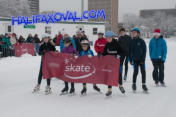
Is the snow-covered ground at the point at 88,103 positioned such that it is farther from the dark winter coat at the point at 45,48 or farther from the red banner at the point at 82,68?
the dark winter coat at the point at 45,48

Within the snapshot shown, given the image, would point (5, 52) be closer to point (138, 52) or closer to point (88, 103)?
point (138, 52)

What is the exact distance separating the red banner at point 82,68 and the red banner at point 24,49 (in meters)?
12.5

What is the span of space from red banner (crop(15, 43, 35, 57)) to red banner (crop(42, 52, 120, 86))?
1251cm

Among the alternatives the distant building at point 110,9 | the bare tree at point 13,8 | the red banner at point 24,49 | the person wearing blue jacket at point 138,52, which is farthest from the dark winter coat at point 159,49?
the distant building at point 110,9

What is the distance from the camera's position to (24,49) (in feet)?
66.7

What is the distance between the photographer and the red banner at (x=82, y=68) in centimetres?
723

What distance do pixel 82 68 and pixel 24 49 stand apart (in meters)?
13.8

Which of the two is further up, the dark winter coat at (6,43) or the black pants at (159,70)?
the dark winter coat at (6,43)

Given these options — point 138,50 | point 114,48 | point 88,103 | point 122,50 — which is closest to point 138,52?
point 138,50

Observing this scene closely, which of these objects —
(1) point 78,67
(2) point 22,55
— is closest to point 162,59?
(1) point 78,67

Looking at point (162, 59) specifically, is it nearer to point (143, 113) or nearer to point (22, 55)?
point (143, 113)

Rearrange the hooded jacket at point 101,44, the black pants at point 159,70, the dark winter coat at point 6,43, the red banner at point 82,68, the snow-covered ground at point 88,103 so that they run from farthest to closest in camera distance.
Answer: the dark winter coat at point 6,43, the hooded jacket at point 101,44, the black pants at point 159,70, the red banner at point 82,68, the snow-covered ground at point 88,103

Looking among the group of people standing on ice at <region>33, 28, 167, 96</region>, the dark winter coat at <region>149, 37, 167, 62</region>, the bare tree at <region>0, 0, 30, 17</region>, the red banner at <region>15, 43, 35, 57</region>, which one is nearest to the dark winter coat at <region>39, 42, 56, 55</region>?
the group of people standing on ice at <region>33, 28, 167, 96</region>

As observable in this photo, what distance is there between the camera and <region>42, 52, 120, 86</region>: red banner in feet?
23.7
